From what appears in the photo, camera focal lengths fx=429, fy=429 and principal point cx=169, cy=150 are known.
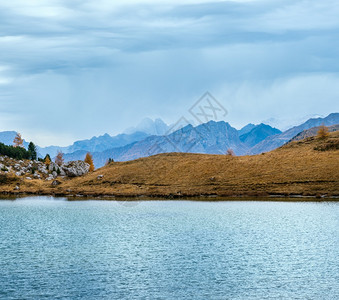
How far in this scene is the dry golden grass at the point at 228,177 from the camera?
5733 inches

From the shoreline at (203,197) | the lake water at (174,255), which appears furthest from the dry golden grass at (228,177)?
the lake water at (174,255)

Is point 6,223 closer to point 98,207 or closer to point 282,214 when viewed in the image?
point 98,207

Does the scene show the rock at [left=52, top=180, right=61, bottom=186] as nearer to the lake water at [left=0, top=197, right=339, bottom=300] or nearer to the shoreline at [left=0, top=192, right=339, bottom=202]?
the shoreline at [left=0, top=192, right=339, bottom=202]

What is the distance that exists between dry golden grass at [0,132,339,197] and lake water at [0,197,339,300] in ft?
132

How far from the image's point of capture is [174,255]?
59750mm

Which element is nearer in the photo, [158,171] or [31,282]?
[31,282]

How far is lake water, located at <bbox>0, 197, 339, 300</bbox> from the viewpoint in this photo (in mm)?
44156

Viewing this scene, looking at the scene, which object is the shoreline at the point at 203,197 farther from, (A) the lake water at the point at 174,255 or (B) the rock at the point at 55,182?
(A) the lake water at the point at 174,255

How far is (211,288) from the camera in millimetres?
44594

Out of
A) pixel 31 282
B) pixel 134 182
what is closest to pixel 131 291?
pixel 31 282

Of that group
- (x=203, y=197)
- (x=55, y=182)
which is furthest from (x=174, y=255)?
(x=55, y=182)

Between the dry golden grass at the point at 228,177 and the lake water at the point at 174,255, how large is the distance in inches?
1584

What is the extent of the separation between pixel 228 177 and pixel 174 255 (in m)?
107

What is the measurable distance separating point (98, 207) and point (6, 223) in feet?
121
